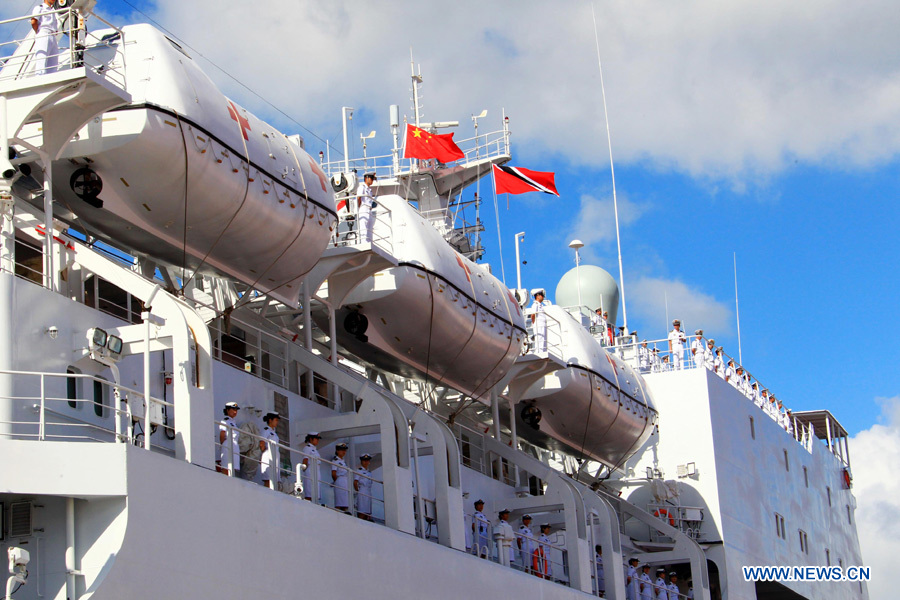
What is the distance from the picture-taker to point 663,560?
98.2 ft

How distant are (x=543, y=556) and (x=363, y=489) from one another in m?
7.78

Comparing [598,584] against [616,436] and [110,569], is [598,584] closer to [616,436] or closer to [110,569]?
[616,436]

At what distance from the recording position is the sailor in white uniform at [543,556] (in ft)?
77.3

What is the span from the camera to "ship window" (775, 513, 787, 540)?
1358 inches

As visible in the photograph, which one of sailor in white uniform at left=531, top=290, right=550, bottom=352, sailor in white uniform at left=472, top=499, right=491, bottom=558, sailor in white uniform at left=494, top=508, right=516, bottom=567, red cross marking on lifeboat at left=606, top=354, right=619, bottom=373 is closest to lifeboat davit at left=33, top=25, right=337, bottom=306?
sailor in white uniform at left=472, top=499, right=491, bottom=558

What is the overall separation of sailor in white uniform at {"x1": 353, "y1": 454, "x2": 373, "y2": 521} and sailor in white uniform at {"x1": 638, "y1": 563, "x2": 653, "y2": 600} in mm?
→ 10939

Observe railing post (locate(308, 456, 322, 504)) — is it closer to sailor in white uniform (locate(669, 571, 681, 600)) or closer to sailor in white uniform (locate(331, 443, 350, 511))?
sailor in white uniform (locate(331, 443, 350, 511))

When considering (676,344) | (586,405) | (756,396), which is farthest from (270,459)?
(756,396)

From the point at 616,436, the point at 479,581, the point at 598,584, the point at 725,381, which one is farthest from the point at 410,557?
the point at 725,381

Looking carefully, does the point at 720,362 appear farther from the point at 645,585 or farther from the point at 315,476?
the point at 315,476

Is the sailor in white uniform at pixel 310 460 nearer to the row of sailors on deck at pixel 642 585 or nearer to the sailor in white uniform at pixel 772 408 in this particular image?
the row of sailors on deck at pixel 642 585

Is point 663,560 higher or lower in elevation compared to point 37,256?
lower

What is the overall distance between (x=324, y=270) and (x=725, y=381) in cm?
1666

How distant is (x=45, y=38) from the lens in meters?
14.1
